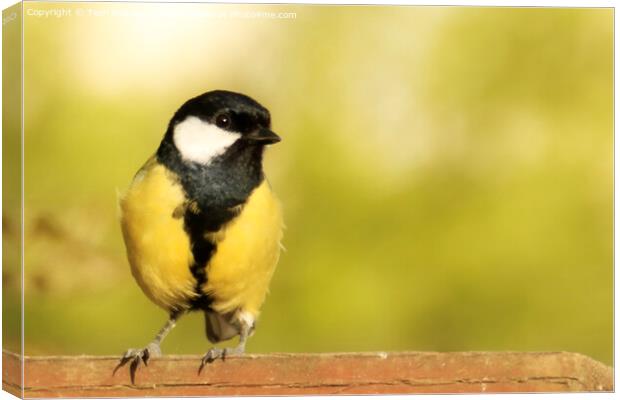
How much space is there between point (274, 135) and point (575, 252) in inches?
42.5

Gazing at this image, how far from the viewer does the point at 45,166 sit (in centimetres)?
360

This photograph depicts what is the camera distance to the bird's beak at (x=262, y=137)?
12.0 feet

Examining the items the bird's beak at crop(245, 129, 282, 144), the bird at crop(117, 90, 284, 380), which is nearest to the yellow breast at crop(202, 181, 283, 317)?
the bird at crop(117, 90, 284, 380)

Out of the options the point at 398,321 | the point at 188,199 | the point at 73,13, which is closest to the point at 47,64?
the point at 73,13

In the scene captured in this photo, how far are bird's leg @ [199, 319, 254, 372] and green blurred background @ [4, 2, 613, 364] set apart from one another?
50 millimetres

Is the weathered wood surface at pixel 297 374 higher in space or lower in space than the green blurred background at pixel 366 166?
lower

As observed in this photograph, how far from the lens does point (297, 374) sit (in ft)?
12.0

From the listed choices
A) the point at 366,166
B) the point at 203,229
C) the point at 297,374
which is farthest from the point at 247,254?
the point at 366,166

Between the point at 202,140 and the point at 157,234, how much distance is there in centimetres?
30

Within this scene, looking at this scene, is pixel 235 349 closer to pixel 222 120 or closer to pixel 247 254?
pixel 247 254

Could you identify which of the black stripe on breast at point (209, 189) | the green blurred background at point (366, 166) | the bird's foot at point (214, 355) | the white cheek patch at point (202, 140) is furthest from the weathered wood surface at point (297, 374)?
the white cheek patch at point (202, 140)

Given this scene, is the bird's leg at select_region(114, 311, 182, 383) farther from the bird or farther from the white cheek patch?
the white cheek patch

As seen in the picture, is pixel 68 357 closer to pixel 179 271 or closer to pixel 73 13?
pixel 179 271

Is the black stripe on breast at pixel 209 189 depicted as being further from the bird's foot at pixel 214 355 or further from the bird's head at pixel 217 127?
the bird's foot at pixel 214 355
